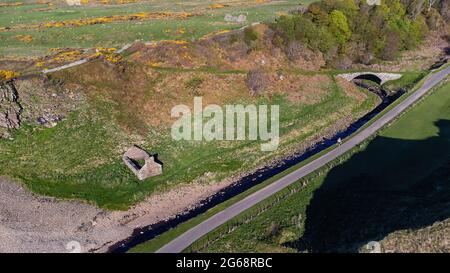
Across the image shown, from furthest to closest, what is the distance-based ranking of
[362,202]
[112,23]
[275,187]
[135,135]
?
[112,23], [135,135], [275,187], [362,202]

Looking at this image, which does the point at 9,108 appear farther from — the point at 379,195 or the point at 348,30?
the point at 348,30

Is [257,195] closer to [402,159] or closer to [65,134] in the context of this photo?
[402,159]

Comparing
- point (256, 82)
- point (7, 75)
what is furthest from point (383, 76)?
point (7, 75)

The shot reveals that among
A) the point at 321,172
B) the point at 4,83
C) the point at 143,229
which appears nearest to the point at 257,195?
the point at 321,172

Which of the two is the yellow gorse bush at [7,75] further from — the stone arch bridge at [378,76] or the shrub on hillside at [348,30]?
the stone arch bridge at [378,76]

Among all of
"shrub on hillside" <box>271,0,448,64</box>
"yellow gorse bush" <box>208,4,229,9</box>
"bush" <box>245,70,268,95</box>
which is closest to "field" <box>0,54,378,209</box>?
"bush" <box>245,70,268,95</box>

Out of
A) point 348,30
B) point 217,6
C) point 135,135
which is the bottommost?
point 135,135
